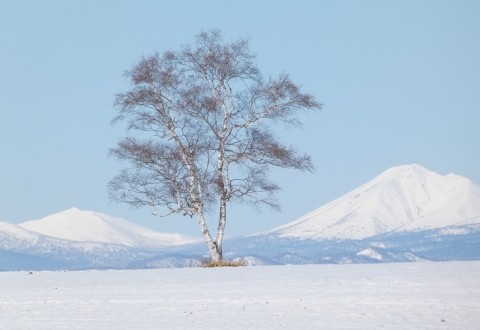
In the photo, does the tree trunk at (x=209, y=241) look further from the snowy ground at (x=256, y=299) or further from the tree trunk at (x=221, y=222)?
the snowy ground at (x=256, y=299)

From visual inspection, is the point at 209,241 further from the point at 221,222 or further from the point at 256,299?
the point at 256,299

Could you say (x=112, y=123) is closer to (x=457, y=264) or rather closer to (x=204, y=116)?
(x=204, y=116)

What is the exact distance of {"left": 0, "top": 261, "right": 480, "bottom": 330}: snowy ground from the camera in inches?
923

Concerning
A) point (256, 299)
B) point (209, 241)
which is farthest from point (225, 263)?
point (256, 299)

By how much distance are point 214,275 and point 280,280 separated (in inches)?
131

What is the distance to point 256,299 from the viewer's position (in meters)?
27.3

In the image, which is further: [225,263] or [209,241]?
[209,241]

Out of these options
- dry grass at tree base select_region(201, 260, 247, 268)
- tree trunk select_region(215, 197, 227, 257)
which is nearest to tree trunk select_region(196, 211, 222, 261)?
tree trunk select_region(215, 197, 227, 257)

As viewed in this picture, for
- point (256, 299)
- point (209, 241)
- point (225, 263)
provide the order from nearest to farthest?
point (256, 299) < point (225, 263) < point (209, 241)

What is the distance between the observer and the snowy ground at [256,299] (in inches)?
923

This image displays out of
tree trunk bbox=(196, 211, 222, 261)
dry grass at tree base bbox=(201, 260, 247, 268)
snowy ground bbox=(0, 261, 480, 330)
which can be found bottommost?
snowy ground bbox=(0, 261, 480, 330)

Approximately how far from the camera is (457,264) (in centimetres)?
3556

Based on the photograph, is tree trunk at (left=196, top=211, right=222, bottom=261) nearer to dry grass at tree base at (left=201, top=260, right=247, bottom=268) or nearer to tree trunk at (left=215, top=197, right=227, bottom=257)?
tree trunk at (left=215, top=197, right=227, bottom=257)

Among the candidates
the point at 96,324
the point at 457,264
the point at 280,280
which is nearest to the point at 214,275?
the point at 280,280
